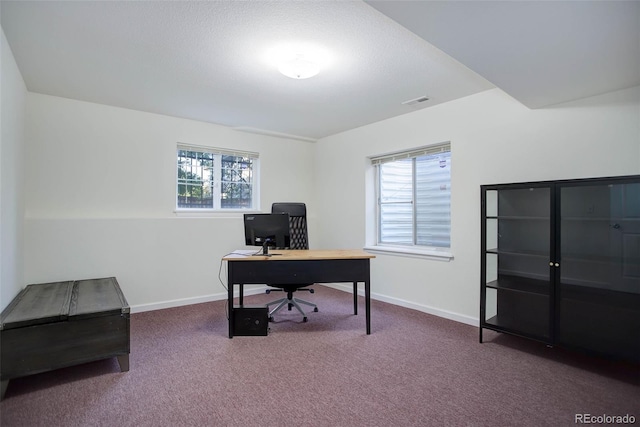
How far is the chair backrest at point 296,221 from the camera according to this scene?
4.04 m

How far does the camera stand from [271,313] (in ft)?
11.8

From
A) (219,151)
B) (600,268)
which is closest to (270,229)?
(219,151)

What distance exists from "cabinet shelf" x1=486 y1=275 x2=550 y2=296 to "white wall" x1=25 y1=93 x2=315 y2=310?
10.7ft

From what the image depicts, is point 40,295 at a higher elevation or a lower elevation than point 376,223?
lower

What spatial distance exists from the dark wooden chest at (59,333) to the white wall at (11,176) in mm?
282

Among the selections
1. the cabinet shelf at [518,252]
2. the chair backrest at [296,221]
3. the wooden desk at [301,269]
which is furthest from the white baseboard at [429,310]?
the chair backrest at [296,221]

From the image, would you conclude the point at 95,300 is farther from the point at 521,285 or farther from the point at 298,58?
the point at 521,285

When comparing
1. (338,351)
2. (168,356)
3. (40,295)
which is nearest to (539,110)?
(338,351)

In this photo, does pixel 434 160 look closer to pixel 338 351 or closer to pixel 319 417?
pixel 338 351

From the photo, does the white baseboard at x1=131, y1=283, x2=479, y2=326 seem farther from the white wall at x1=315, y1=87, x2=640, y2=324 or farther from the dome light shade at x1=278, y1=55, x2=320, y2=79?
the dome light shade at x1=278, y1=55, x2=320, y2=79

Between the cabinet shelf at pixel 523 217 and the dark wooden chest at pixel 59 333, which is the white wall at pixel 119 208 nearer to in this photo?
the dark wooden chest at pixel 59 333

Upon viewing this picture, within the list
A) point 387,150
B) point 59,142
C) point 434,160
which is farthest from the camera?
point 387,150

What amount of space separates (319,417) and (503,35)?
239cm

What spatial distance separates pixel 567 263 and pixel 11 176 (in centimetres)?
457
